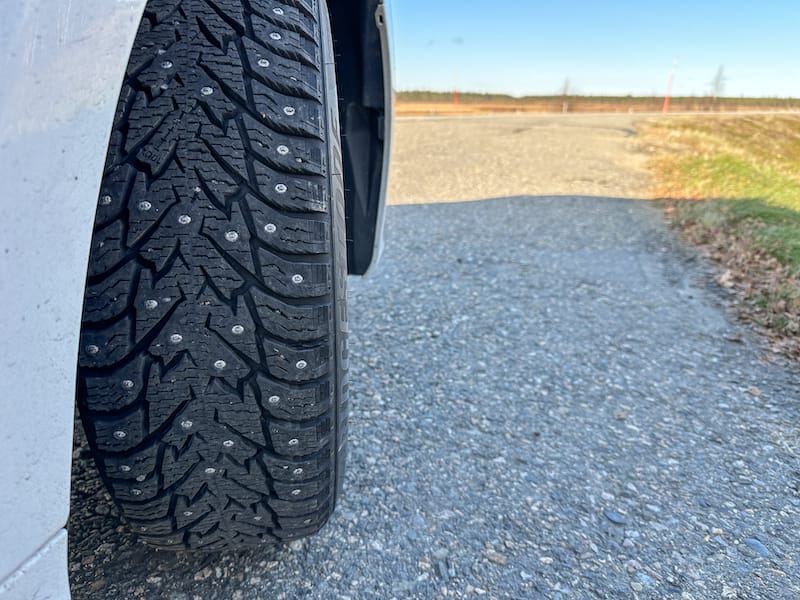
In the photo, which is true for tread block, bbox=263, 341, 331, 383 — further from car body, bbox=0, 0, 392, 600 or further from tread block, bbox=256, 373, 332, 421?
car body, bbox=0, 0, 392, 600

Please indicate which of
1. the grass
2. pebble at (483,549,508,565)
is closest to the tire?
pebble at (483,549,508,565)

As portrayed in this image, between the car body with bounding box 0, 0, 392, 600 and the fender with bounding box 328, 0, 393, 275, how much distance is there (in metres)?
0.95

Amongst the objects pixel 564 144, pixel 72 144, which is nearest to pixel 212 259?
pixel 72 144

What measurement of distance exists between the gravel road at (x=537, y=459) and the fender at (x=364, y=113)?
0.65m

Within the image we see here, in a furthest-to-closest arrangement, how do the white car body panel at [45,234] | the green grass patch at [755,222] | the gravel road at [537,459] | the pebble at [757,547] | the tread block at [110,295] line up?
the green grass patch at [755,222] → the pebble at [757,547] → the gravel road at [537,459] → the tread block at [110,295] → the white car body panel at [45,234]

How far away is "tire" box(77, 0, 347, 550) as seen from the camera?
0.92 meters

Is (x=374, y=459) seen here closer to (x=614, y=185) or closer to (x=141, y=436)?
(x=141, y=436)

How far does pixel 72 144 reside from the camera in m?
0.67

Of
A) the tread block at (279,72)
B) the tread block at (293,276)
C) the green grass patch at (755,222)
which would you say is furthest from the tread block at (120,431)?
the green grass patch at (755,222)

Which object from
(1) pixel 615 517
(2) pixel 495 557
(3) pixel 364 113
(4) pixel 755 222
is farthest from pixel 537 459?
(4) pixel 755 222

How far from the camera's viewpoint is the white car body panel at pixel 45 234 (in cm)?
60

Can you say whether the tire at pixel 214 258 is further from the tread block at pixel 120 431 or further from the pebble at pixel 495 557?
the pebble at pixel 495 557

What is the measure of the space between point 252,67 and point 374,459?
4.21 ft

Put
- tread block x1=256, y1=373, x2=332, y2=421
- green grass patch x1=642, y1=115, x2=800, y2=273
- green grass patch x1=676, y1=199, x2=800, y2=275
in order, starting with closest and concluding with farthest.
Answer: tread block x1=256, y1=373, x2=332, y2=421, green grass patch x1=676, y1=199, x2=800, y2=275, green grass patch x1=642, y1=115, x2=800, y2=273
